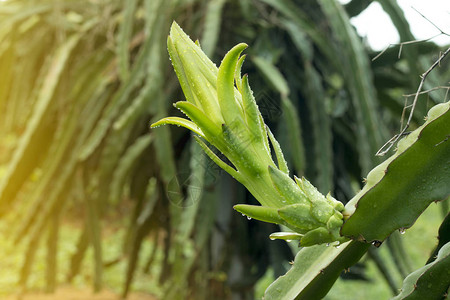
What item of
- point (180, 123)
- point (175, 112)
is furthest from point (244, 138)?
point (175, 112)

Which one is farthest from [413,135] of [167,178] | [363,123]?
[167,178]

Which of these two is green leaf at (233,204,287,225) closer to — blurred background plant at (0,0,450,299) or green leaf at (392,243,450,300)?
green leaf at (392,243,450,300)

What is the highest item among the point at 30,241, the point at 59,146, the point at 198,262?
the point at 59,146

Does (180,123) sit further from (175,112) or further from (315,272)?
(175,112)

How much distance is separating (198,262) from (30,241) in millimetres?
386

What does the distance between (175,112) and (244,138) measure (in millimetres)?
822

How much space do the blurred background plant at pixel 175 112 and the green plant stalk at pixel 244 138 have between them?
0.56m

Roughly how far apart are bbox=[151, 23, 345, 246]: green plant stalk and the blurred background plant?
1.85 ft

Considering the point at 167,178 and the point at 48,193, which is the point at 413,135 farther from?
the point at 48,193

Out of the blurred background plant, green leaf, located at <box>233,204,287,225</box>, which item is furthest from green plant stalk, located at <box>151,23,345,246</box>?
the blurred background plant

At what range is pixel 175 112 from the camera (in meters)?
1.05

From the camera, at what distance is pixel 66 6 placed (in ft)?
4.42

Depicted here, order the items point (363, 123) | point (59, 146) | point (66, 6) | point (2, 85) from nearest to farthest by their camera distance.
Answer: point (363, 123) → point (59, 146) → point (66, 6) → point (2, 85)

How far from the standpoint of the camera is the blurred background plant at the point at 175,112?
0.95 m
